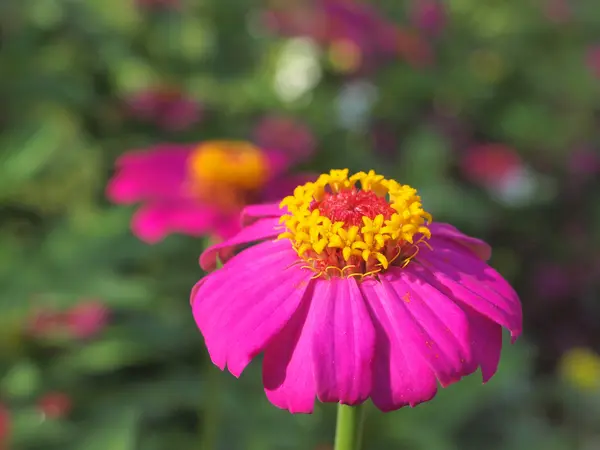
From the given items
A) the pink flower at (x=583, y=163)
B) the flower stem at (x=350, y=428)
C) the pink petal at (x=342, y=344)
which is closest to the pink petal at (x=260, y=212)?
the pink petal at (x=342, y=344)

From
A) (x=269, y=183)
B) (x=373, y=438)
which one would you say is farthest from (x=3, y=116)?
(x=373, y=438)

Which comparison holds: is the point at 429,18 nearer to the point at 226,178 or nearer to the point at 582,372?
the point at 582,372

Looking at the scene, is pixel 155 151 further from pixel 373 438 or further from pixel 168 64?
pixel 168 64

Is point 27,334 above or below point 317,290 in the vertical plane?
below

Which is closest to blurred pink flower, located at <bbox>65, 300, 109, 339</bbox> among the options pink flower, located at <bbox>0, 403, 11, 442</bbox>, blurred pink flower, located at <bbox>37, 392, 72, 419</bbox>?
blurred pink flower, located at <bbox>37, 392, 72, 419</bbox>

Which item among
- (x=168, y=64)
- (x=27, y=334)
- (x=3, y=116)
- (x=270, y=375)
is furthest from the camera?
(x=168, y=64)

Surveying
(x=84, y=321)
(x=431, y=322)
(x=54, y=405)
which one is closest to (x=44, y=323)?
(x=84, y=321)

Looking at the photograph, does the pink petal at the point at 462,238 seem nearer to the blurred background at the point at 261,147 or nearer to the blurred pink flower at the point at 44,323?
the blurred background at the point at 261,147

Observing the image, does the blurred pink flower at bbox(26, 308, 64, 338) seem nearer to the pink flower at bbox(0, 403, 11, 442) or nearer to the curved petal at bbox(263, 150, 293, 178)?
the pink flower at bbox(0, 403, 11, 442)
